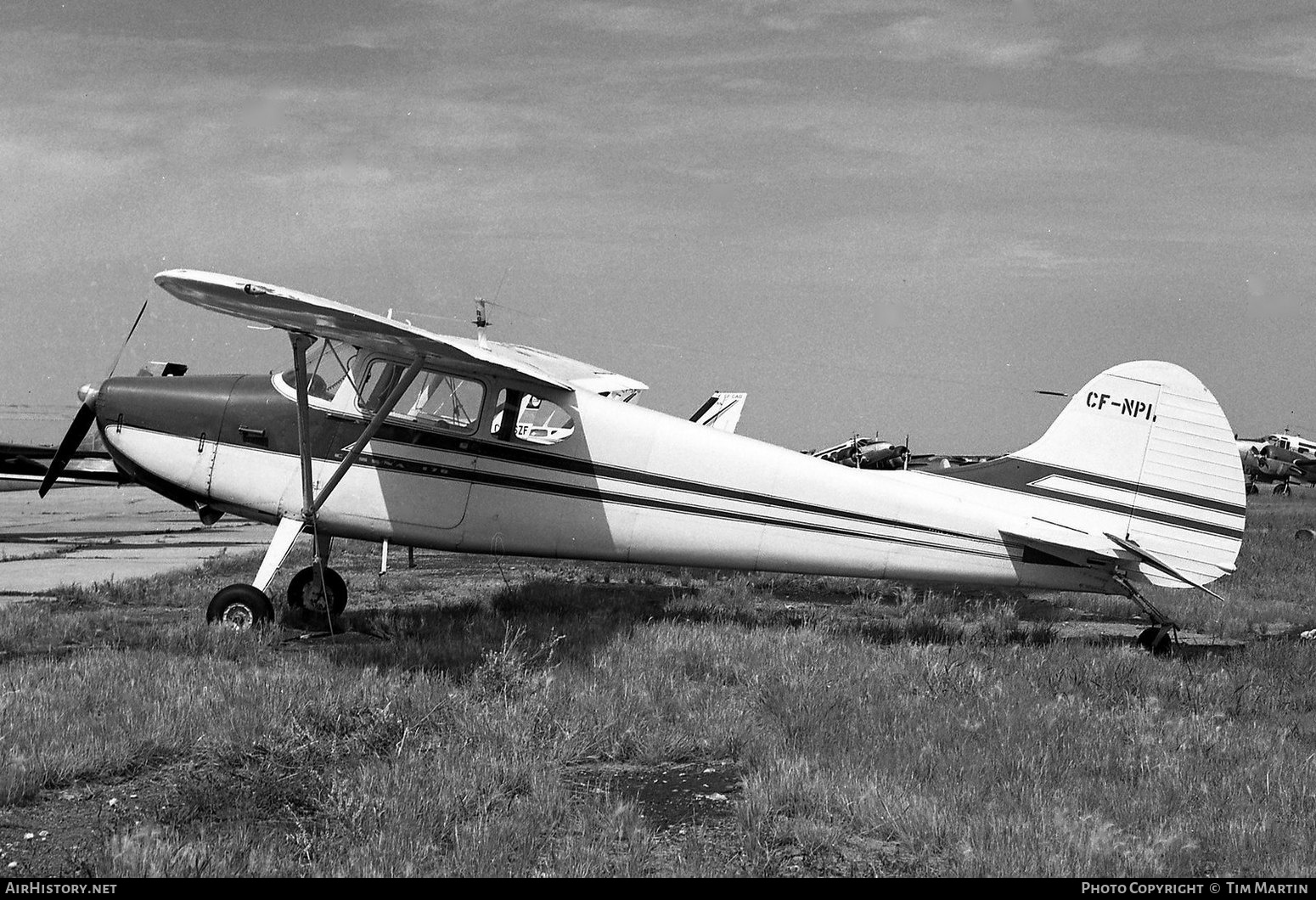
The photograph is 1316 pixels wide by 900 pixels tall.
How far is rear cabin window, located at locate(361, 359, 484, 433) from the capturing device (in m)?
9.15

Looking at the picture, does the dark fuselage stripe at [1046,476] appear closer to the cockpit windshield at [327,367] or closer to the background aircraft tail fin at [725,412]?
the cockpit windshield at [327,367]

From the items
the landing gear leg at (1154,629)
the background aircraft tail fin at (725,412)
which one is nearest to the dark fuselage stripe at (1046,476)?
the landing gear leg at (1154,629)

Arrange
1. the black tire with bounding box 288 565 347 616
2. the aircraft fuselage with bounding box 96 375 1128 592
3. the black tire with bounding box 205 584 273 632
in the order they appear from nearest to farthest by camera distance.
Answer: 1. the black tire with bounding box 205 584 273 632
2. the aircraft fuselage with bounding box 96 375 1128 592
3. the black tire with bounding box 288 565 347 616

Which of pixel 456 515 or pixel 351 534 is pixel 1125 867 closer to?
pixel 456 515

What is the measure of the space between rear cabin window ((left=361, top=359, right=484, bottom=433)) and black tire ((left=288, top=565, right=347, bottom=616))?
5.08 ft

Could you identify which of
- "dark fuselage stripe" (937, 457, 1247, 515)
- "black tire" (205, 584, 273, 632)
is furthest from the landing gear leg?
"black tire" (205, 584, 273, 632)

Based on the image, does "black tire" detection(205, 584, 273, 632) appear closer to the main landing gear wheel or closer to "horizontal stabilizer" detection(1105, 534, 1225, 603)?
"horizontal stabilizer" detection(1105, 534, 1225, 603)

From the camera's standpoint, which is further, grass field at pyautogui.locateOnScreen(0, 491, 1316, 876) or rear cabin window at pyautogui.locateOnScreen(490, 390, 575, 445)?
rear cabin window at pyautogui.locateOnScreen(490, 390, 575, 445)

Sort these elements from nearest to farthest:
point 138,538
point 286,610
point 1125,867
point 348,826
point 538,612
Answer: point 1125,867 → point 348,826 → point 286,610 → point 538,612 → point 138,538

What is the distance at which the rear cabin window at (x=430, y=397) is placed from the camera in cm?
915

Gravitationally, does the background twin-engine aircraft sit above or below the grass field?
above

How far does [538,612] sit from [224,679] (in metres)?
4.14
